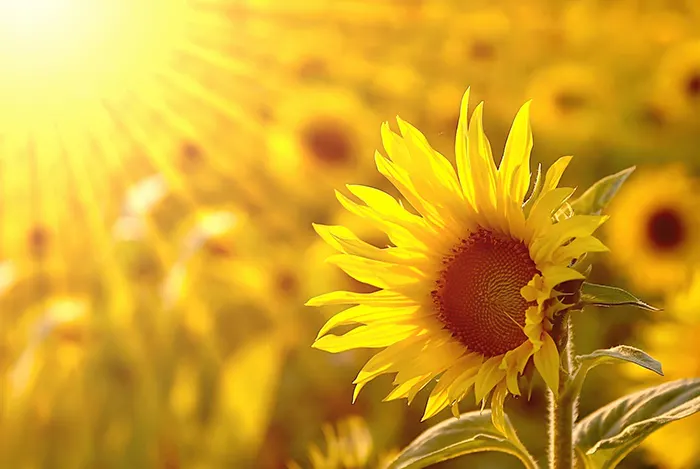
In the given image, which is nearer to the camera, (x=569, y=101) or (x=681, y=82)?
(x=681, y=82)

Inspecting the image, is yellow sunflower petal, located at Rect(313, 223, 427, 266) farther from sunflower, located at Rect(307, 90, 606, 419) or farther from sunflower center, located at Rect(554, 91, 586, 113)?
sunflower center, located at Rect(554, 91, 586, 113)

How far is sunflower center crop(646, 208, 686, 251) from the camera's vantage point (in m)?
1.29

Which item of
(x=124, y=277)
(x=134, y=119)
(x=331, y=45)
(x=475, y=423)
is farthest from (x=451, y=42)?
(x=475, y=423)

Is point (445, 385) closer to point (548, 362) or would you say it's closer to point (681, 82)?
point (548, 362)

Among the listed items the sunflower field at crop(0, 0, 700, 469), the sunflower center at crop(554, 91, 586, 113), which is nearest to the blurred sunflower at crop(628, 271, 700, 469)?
the sunflower field at crop(0, 0, 700, 469)

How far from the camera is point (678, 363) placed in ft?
2.86

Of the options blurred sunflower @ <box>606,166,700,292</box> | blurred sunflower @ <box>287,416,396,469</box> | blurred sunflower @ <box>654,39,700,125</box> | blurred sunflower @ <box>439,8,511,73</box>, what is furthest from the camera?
blurred sunflower @ <box>439,8,511,73</box>

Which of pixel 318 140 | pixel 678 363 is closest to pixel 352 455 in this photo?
pixel 678 363

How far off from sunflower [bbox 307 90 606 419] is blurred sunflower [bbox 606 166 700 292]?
829 millimetres

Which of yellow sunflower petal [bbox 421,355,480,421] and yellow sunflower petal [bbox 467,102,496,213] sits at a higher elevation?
yellow sunflower petal [bbox 467,102,496,213]

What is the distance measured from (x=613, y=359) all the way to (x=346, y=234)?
0.17 meters

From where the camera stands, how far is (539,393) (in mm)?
1152

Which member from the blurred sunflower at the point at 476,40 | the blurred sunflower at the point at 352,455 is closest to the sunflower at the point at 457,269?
the blurred sunflower at the point at 352,455

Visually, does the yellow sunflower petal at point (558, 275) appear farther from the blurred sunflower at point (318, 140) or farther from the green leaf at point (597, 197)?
the blurred sunflower at point (318, 140)
